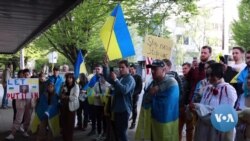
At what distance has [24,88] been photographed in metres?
10.3

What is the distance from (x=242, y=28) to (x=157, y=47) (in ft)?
89.4

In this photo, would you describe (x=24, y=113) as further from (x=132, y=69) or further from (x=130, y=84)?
(x=130, y=84)

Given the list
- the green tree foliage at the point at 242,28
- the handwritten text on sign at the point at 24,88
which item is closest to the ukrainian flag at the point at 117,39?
the handwritten text on sign at the point at 24,88

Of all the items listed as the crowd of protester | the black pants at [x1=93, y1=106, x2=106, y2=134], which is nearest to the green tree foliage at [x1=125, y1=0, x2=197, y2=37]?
the crowd of protester

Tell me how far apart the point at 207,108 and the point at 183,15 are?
39.9 feet

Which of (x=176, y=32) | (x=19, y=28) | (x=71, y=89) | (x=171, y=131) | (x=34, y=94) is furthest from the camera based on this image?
(x=176, y=32)

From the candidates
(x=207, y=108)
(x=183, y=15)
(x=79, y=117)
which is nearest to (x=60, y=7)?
(x=79, y=117)

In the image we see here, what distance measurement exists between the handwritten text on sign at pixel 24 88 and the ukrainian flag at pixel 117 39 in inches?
132

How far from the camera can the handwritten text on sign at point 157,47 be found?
26.6ft

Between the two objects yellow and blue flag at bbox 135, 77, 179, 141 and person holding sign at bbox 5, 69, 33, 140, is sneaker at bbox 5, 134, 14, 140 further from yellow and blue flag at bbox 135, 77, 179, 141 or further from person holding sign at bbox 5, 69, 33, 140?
yellow and blue flag at bbox 135, 77, 179, 141

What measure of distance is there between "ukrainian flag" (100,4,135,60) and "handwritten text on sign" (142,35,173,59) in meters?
0.57

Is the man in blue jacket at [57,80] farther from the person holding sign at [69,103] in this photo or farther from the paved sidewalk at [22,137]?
the paved sidewalk at [22,137]

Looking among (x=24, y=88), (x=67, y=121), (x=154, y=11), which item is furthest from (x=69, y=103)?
(x=154, y=11)

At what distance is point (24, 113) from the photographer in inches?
431
